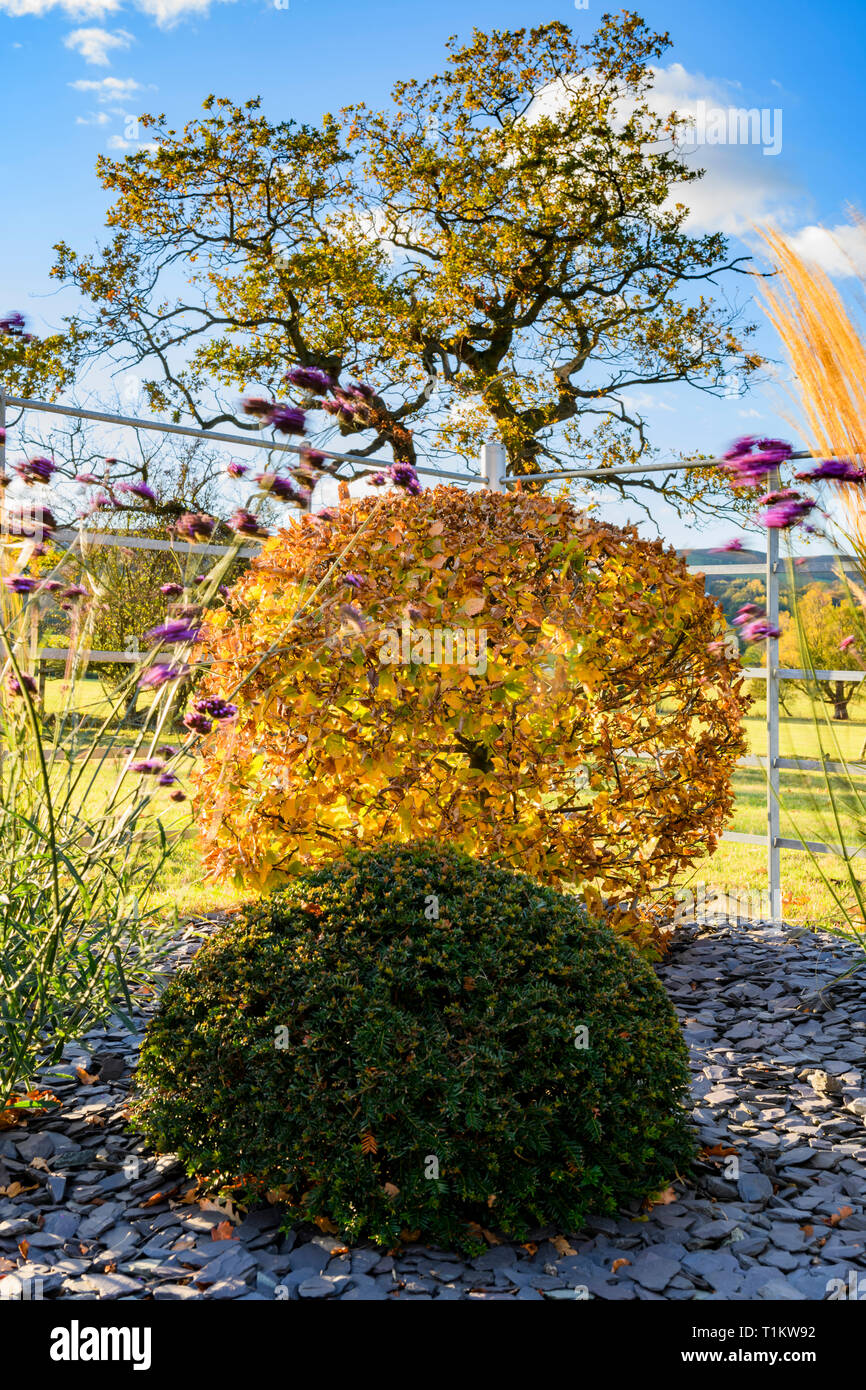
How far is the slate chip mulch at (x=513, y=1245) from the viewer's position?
1.81 metres

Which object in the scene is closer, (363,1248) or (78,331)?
(363,1248)

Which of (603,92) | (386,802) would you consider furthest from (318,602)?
(603,92)

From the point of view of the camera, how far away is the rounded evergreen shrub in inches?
75.5

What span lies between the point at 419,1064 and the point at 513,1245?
0.41m

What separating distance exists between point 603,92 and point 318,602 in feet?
32.7

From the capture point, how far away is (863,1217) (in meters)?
2.07

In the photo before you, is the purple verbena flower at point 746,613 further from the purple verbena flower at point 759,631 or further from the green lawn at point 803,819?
the green lawn at point 803,819

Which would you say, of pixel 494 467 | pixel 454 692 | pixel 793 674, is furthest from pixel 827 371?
pixel 494 467

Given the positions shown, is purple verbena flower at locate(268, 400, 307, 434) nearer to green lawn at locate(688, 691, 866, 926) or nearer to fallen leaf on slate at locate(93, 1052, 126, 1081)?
green lawn at locate(688, 691, 866, 926)

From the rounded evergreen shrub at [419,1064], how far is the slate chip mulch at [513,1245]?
7cm

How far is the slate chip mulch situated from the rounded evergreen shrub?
69mm

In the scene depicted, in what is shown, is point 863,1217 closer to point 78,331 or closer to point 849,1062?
point 849,1062

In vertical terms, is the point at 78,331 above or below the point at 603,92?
below

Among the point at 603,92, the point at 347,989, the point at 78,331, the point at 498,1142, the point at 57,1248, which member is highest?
the point at 603,92
